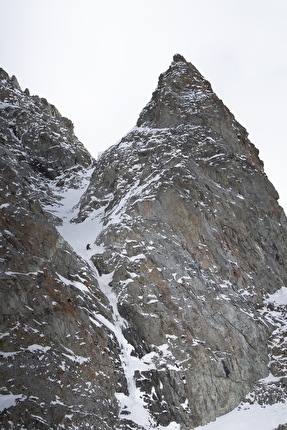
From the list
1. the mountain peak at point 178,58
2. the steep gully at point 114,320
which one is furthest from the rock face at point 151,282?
the mountain peak at point 178,58

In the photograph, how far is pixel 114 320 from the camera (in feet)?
122

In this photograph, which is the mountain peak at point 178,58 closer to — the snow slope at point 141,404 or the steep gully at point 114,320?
the steep gully at point 114,320

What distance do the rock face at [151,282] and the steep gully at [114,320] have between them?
88 mm

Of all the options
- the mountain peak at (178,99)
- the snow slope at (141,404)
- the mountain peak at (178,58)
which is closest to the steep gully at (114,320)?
A: the snow slope at (141,404)

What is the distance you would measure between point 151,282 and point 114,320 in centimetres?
387

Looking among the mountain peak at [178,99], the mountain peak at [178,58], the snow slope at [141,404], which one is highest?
the mountain peak at [178,58]

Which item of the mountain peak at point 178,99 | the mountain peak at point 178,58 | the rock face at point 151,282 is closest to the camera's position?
the rock face at point 151,282

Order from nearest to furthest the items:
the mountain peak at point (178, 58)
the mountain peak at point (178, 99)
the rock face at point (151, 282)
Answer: the rock face at point (151, 282), the mountain peak at point (178, 99), the mountain peak at point (178, 58)

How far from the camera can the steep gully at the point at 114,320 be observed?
32031 millimetres

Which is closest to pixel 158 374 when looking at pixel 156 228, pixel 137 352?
pixel 137 352

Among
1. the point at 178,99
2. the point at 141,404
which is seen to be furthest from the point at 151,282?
the point at 178,99

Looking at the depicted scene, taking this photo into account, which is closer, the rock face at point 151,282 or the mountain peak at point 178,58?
the rock face at point 151,282

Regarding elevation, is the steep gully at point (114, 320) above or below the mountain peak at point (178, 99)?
below

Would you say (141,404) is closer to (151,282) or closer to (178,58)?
(151,282)
